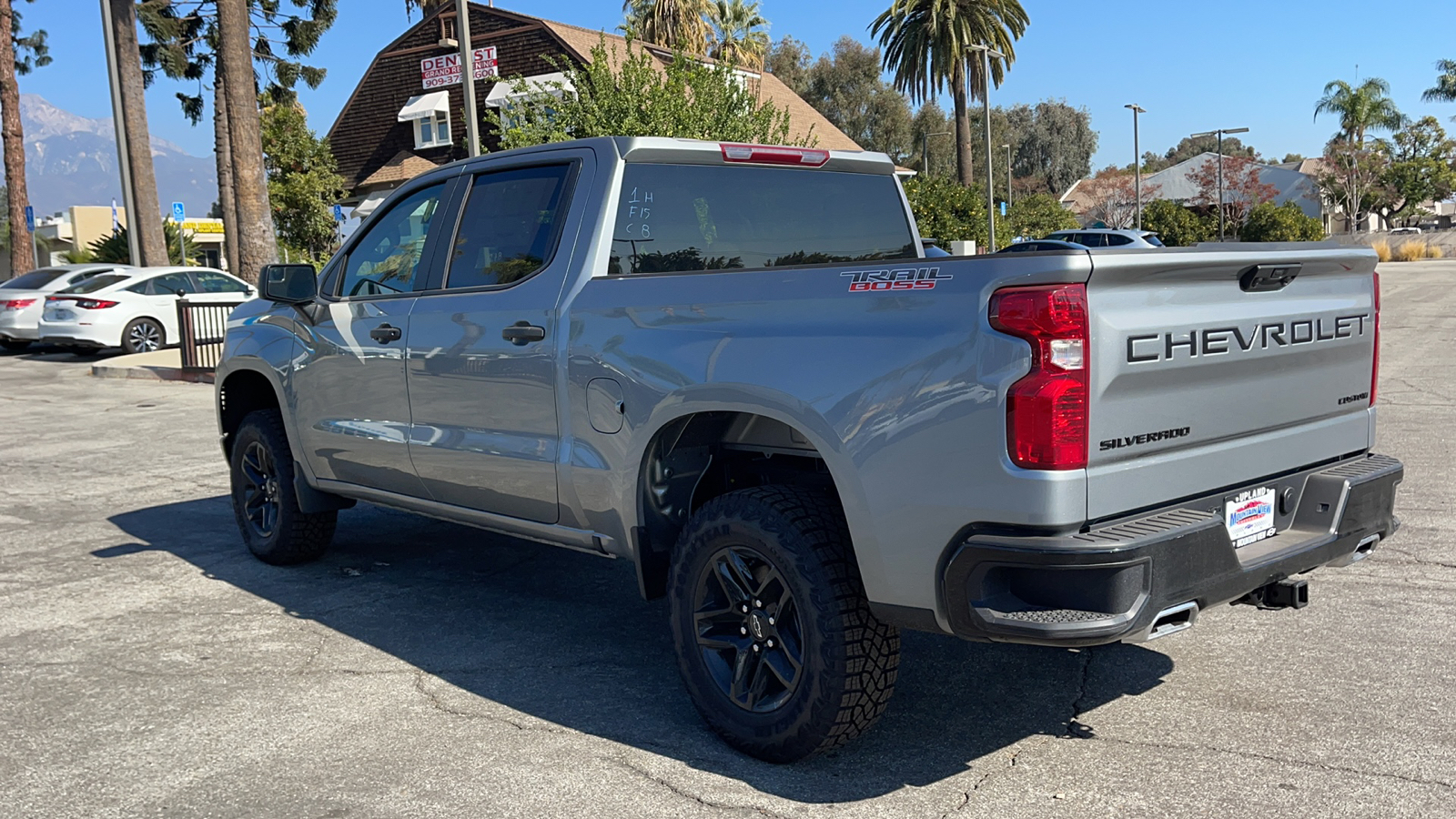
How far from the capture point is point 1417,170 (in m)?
66.4

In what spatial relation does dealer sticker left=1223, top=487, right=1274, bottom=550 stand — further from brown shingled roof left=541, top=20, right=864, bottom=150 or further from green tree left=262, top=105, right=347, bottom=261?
green tree left=262, top=105, right=347, bottom=261

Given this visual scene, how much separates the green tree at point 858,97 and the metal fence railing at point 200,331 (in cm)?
5675

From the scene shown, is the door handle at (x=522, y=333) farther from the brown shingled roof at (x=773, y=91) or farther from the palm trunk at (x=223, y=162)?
the brown shingled roof at (x=773, y=91)

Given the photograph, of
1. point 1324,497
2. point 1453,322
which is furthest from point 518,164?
point 1453,322

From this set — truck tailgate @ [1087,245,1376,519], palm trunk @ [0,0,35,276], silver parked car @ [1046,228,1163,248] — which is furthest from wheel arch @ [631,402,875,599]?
palm trunk @ [0,0,35,276]

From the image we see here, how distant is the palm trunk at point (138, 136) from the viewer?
2573 cm

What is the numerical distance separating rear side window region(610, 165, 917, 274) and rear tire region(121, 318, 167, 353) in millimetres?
18762

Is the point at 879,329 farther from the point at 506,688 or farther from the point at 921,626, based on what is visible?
the point at 506,688

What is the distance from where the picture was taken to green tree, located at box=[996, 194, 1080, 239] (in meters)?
48.9

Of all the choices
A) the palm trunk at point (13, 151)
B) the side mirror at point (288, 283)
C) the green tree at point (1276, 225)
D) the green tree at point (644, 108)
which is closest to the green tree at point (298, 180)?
the palm trunk at point (13, 151)

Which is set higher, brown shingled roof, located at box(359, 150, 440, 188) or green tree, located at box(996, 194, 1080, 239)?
brown shingled roof, located at box(359, 150, 440, 188)

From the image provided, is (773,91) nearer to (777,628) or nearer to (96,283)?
(96,283)

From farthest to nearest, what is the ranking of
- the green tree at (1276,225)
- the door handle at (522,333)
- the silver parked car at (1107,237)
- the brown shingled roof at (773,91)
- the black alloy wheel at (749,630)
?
the green tree at (1276,225)
the brown shingled roof at (773,91)
the silver parked car at (1107,237)
the door handle at (522,333)
the black alloy wheel at (749,630)

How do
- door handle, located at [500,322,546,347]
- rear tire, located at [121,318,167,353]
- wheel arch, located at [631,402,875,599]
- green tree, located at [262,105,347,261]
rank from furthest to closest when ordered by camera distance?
green tree, located at [262,105,347,261] → rear tire, located at [121,318,167,353] → door handle, located at [500,322,546,347] → wheel arch, located at [631,402,875,599]
